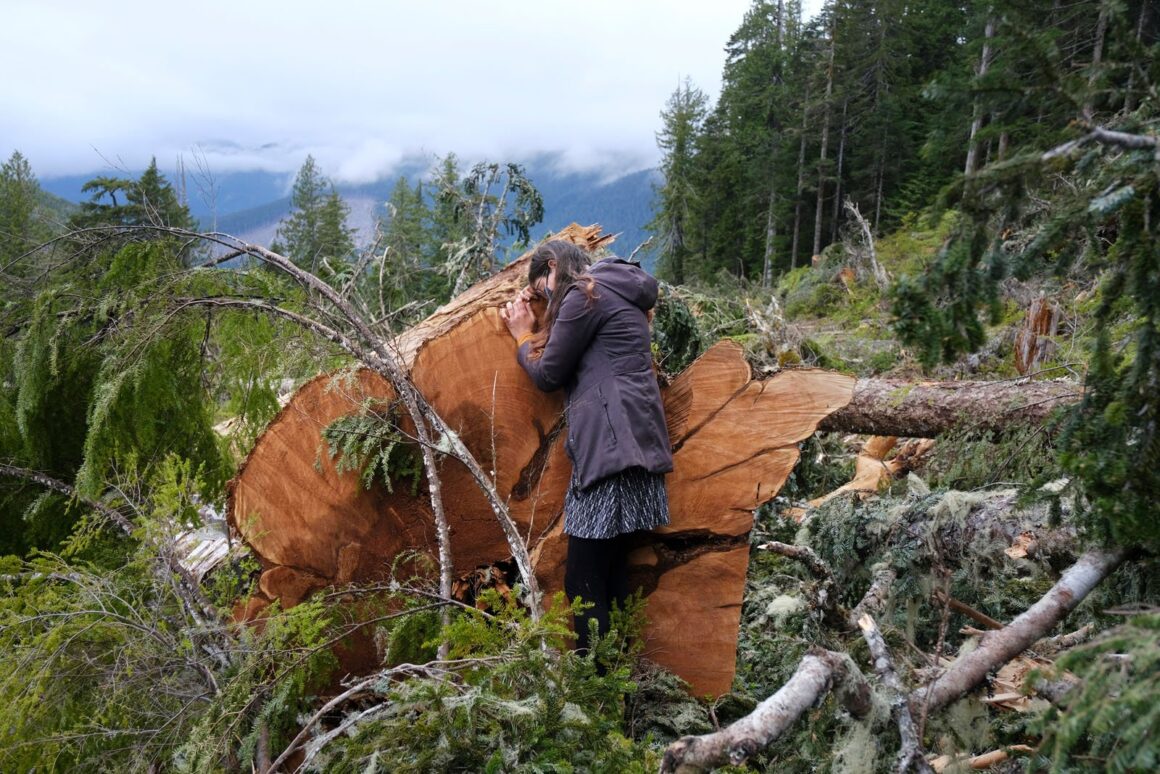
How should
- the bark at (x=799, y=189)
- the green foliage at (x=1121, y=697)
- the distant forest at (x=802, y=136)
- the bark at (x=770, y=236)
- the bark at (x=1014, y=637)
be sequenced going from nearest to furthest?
the green foliage at (x=1121, y=697) → the bark at (x=1014, y=637) → the distant forest at (x=802, y=136) → the bark at (x=799, y=189) → the bark at (x=770, y=236)

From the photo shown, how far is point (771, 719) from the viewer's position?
1617 mm

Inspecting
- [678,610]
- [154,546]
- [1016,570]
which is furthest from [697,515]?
[154,546]

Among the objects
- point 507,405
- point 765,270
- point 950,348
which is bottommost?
point 765,270

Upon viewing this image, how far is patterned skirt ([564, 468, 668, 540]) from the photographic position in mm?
2984

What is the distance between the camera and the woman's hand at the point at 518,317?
328cm

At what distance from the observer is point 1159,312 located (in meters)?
1.59

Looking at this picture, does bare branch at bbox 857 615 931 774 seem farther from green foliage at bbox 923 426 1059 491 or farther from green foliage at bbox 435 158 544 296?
green foliage at bbox 435 158 544 296

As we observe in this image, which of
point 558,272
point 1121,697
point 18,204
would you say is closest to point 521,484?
point 558,272

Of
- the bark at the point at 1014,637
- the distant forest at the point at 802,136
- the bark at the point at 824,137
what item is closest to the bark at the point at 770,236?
the distant forest at the point at 802,136

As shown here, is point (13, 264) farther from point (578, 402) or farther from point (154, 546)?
point (578, 402)

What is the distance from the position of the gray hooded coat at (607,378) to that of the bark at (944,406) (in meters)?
1.81

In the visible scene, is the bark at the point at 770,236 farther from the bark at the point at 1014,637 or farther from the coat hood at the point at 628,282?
the bark at the point at 1014,637

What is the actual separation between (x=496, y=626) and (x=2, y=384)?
2710 millimetres

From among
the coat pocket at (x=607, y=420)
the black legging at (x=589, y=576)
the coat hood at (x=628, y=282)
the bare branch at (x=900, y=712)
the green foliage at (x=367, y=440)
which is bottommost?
the black legging at (x=589, y=576)
